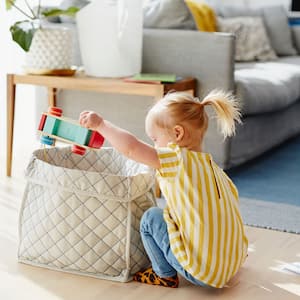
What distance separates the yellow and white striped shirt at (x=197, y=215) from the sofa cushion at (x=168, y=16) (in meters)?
1.55

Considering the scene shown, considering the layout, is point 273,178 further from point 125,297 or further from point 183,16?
point 125,297

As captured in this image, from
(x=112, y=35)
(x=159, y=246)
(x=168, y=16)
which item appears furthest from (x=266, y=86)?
(x=159, y=246)

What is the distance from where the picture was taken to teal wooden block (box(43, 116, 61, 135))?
1922 millimetres

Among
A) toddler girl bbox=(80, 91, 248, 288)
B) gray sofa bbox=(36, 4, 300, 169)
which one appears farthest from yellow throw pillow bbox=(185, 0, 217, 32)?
toddler girl bbox=(80, 91, 248, 288)

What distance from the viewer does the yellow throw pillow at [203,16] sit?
408 centimetres

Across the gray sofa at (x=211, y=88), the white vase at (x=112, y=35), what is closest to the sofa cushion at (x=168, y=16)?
the gray sofa at (x=211, y=88)

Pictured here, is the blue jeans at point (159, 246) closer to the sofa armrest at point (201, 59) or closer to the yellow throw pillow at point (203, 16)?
the sofa armrest at point (201, 59)

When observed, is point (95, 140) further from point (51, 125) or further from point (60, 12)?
point (60, 12)

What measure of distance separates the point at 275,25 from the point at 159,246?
120 inches

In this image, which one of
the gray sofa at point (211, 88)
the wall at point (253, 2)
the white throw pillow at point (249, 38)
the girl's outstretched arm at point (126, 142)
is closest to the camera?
the girl's outstretched arm at point (126, 142)

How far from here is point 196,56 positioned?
3.01m

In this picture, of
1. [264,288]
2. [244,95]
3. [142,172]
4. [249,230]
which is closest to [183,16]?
[244,95]

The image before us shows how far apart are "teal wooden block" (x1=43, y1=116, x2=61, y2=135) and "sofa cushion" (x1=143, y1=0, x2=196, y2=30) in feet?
4.82

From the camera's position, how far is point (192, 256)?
1.83 metres
